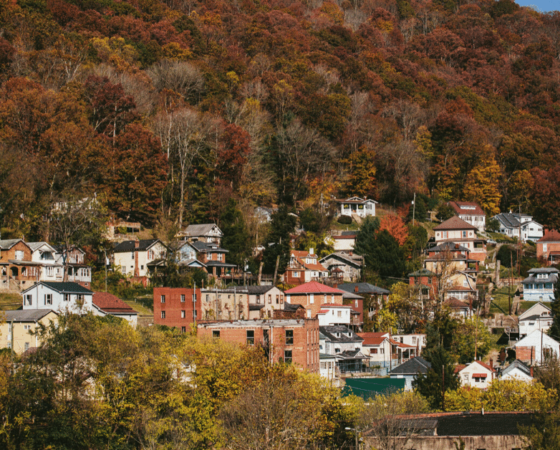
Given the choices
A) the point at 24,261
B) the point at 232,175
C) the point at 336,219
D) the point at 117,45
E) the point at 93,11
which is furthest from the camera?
the point at 93,11

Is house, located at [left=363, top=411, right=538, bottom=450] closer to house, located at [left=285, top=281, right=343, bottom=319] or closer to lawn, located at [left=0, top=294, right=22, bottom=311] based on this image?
lawn, located at [left=0, top=294, right=22, bottom=311]

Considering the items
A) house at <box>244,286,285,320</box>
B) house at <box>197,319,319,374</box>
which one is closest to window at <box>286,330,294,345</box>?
house at <box>197,319,319,374</box>

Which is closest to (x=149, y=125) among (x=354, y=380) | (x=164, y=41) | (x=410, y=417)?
(x=164, y=41)

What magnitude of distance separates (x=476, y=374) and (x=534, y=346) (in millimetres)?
7786

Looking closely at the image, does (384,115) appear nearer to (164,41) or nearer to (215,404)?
(164,41)

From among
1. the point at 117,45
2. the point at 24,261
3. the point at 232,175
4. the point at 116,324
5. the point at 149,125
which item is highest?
the point at 117,45

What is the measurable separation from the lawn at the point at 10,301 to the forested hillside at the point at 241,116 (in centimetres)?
845

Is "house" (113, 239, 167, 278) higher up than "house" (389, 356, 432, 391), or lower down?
higher up

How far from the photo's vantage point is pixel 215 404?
150 feet

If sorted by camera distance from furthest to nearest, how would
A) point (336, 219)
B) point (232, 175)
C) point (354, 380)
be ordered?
point (336, 219) → point (232, 175) → point (354, 380)

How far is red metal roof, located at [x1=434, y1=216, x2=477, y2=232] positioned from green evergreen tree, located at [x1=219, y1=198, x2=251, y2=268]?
25932 mm

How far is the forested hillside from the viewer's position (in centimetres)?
7775

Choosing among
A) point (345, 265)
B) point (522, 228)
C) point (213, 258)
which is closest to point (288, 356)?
point (213, 258)

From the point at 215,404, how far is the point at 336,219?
5503 cm
